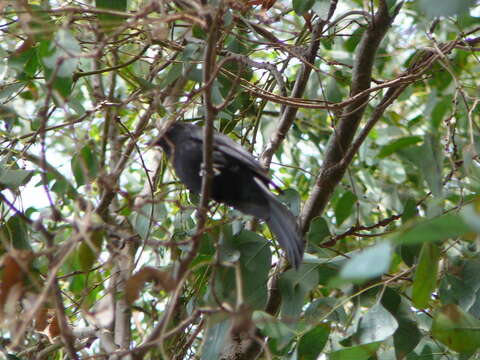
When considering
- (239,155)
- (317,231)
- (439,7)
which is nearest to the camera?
(439,7)

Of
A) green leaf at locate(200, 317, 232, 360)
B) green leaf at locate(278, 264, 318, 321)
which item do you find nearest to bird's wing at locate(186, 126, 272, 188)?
green leaf at locate(278, 264, 318, 321)

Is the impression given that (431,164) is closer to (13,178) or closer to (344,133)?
(344,133)

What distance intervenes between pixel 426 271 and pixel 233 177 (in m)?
1.28

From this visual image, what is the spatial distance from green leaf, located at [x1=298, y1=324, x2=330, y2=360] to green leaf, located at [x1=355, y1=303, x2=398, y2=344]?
192mm

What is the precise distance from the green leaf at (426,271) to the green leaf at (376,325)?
0.14 metres

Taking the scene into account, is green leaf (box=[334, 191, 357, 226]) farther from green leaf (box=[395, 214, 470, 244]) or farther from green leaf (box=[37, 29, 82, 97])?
green leaf (box=[395, 214, 470, 244])

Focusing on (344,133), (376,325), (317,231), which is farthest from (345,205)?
(376,325)

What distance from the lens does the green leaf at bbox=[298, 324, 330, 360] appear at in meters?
2.65

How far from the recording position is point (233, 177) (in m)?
3.40

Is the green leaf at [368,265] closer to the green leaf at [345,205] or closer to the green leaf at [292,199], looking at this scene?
the green leaf at [292,199]

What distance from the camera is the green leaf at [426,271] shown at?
238 cm

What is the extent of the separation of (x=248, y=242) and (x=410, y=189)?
2.61 m

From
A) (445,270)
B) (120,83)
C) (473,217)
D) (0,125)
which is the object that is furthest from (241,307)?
(120,83)

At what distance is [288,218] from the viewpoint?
10.5 feet
